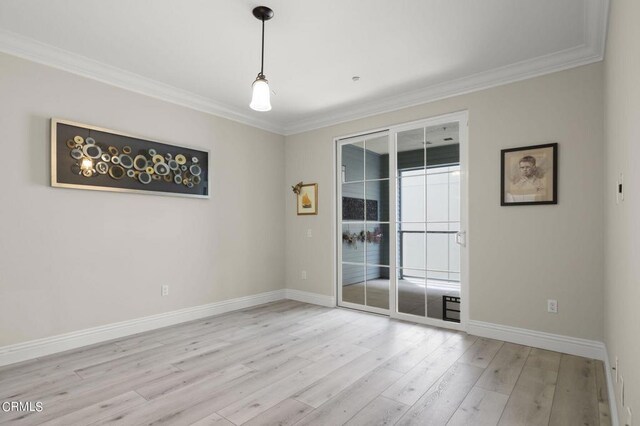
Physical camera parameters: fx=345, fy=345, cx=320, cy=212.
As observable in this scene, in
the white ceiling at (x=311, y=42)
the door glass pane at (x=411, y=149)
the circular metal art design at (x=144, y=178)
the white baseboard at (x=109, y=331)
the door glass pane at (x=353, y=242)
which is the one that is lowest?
the white baseboard at (x=109, y=331)

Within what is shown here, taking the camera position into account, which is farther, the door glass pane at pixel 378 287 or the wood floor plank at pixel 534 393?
the door glass pane at pixel 378 287

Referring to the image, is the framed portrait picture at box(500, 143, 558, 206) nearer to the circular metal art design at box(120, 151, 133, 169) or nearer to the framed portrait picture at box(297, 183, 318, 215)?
the framed portrait picture at box(297, 183, 318, 215)

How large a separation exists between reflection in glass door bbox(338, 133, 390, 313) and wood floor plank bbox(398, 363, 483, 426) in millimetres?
1703

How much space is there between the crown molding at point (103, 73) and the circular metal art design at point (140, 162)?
0.69 meters

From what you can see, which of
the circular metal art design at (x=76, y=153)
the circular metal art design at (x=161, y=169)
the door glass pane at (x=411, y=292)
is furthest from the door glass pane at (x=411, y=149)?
the circular metal art design at (x=76, y=153)

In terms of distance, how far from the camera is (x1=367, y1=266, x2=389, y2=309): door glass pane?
4.35m

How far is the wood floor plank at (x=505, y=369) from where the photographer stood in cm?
243

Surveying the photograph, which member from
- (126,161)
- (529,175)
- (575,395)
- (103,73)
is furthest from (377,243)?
(103,73)

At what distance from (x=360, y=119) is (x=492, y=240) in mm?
2219

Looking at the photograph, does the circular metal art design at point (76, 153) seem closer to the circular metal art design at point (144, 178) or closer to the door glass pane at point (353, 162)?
the circular metal art design at point (144, 178)

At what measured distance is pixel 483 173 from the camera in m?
3.50

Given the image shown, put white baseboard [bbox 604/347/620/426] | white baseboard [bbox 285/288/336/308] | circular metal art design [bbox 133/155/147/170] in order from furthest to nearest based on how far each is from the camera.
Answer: white baseboard [bbox 285/288/336/308] < circular metal art design [bbox 133/155/147/170] < white baseboard [bbox 604/347/620/426]

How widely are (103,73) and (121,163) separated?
86 cm

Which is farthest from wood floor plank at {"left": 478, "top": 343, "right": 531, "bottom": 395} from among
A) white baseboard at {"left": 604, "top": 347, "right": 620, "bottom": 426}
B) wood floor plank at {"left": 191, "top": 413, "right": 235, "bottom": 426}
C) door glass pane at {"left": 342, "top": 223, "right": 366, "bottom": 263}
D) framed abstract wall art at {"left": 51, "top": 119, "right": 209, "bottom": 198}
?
framed abstract wall art at {"left": 51, "top": 119, "right": 209, "bottom": 198}
